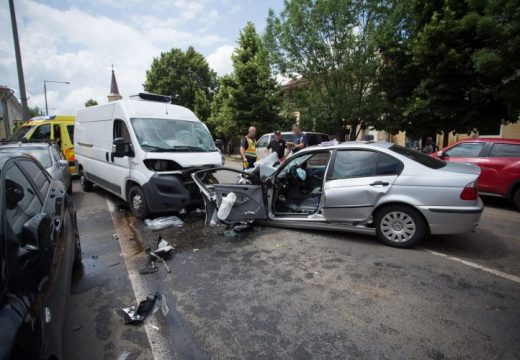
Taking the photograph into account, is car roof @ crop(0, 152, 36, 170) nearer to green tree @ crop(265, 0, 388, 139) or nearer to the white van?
the white van

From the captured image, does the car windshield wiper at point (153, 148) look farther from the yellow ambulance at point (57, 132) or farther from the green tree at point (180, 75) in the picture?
the green tree at point (180, 75)

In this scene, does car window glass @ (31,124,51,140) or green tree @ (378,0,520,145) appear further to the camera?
car window glass @ (31,124,51,140)

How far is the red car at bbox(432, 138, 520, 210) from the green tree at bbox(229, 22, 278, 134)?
13.9 meters

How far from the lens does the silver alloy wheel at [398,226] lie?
4.16 m

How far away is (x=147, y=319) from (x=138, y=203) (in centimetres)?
326

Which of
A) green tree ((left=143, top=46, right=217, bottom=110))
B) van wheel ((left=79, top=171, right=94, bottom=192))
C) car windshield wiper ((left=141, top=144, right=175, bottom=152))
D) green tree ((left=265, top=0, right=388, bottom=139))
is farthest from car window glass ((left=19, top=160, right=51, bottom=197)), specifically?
green tree ((left=143, top=46, right=217, bottom=110))

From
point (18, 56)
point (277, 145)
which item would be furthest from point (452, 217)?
point (18, 56)

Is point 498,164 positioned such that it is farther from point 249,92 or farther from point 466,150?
point 249,92

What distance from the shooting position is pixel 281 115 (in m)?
20.6

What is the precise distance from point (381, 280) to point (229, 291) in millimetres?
1694

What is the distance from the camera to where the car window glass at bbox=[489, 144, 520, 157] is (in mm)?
6676

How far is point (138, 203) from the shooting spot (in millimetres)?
5660

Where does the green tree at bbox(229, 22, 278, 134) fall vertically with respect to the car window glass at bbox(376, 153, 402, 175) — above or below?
above

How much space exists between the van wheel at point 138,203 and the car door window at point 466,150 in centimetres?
741
